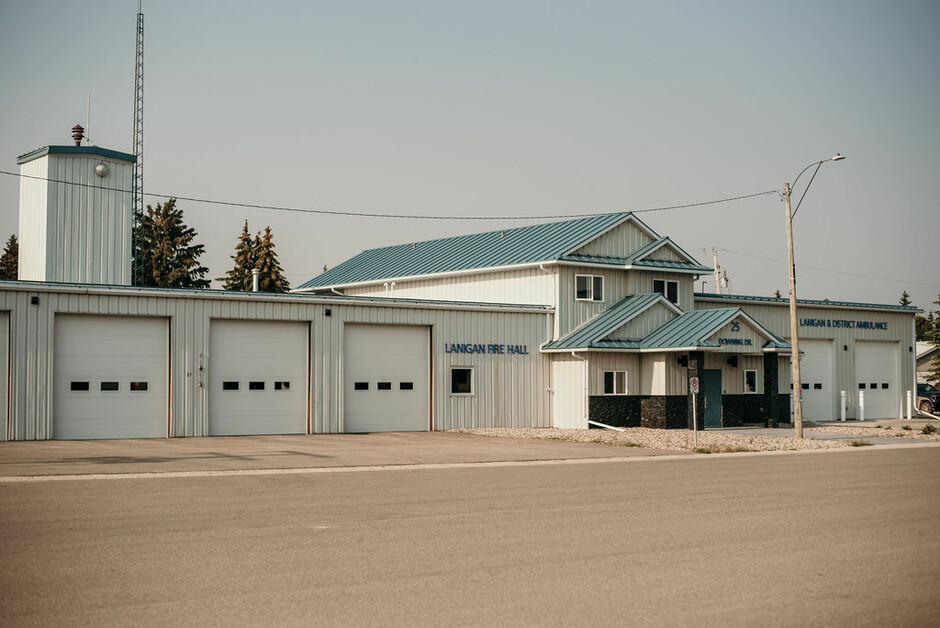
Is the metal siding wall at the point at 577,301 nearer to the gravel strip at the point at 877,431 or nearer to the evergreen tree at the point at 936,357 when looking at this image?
the gravel strip at the point at 877,431

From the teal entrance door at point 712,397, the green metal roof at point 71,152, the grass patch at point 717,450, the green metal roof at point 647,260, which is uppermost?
the green metal roof at point 71,152

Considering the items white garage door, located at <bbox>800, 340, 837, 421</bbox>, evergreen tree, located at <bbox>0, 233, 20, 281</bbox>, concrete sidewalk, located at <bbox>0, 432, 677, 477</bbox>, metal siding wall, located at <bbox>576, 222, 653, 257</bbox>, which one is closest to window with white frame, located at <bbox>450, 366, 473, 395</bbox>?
concrete sidewalk, located at <bbox>0, 432, 677, 477</bbox>

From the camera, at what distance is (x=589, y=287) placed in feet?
119

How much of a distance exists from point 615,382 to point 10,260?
5018 centimetres

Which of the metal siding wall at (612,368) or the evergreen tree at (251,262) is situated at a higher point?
the evergreen tree at (251,262)

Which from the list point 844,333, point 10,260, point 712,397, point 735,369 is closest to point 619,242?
point 735,369

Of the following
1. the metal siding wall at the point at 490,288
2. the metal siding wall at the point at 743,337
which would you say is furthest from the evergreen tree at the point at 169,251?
the metal siding wall at the point at 743,337

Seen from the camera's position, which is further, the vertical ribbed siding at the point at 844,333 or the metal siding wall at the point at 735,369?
the vertical ribbed siding at the point at 844,333

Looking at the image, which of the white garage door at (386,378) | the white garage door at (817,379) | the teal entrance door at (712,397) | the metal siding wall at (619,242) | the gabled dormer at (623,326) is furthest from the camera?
the white garage door at (817,379)

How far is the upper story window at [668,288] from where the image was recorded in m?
37.9

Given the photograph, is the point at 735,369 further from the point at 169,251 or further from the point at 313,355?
the point at 169,251

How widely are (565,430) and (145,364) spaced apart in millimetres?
13644

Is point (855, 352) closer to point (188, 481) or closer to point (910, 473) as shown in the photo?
point (910, 473)

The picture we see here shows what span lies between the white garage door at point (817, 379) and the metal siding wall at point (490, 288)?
1281 cm
